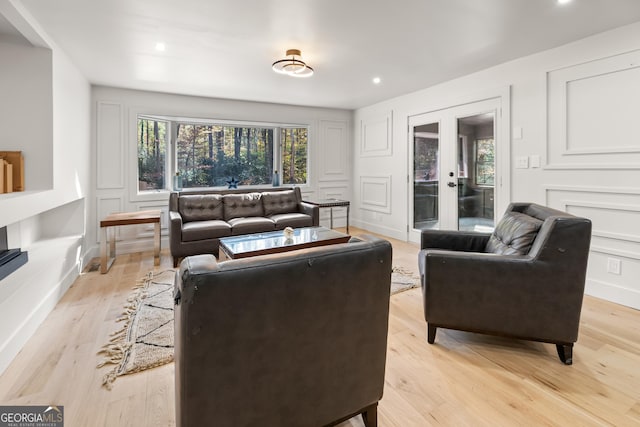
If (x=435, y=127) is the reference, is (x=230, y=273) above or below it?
below

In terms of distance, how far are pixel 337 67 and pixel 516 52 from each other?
1818 millimetres

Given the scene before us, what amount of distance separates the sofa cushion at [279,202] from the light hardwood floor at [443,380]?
267cm

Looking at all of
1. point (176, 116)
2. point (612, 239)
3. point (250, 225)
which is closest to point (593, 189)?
point (612, 239)

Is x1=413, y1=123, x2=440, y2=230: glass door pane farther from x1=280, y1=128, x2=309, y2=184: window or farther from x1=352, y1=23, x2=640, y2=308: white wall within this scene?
x1=280, y1=128, x2=309, y2=184: window

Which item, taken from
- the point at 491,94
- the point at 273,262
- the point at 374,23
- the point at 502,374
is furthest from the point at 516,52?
the point at 273,262

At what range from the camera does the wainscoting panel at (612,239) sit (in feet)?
8.81

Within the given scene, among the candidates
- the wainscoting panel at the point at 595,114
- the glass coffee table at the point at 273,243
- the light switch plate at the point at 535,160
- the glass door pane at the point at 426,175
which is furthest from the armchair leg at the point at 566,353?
the glass door pane at the point at 426,175

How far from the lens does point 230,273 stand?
957mm

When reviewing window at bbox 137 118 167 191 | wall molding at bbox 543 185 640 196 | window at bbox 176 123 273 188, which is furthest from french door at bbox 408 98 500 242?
window at bbox 137 118 167 191

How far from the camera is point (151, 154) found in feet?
15.9

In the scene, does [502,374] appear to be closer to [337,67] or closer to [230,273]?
[230,273]

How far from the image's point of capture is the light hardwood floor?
1503 mm

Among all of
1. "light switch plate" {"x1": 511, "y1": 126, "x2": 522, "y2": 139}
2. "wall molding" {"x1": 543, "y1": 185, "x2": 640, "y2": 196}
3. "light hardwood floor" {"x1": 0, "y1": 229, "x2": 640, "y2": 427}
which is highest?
"light switch plate" {"x1": 511, "y1": 126, "x2": 522, "y2": 139}

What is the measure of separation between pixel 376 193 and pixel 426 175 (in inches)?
45.6
